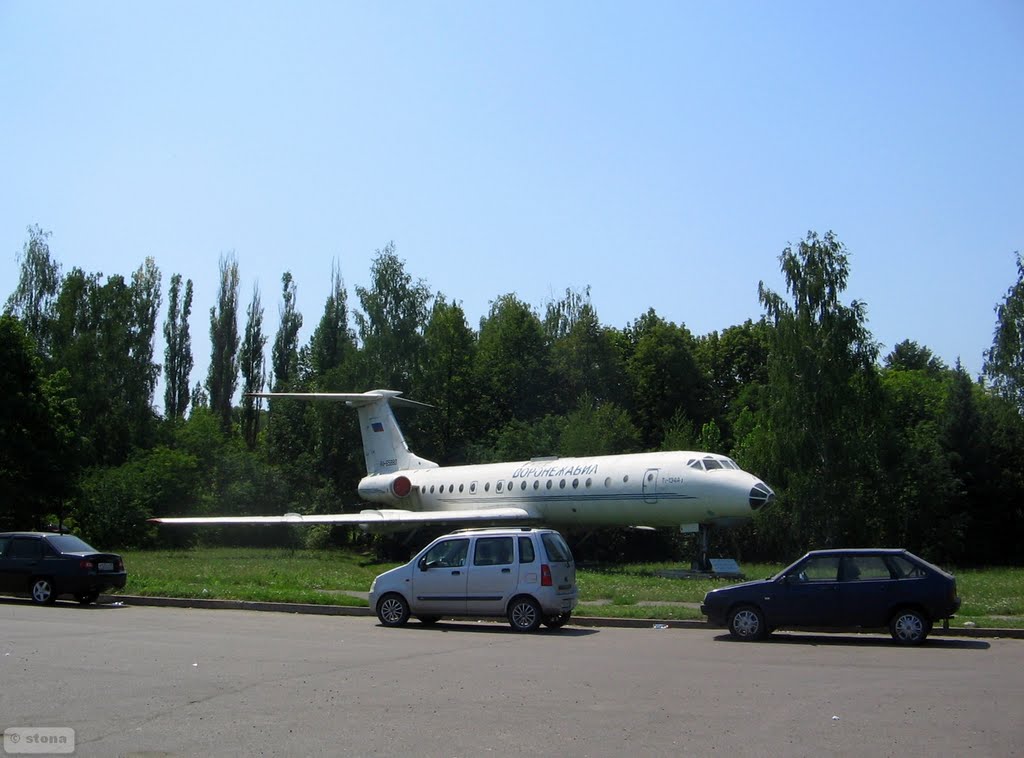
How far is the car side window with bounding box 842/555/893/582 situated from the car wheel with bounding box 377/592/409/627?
7.31 meters

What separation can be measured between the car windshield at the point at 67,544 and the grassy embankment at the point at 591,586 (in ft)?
5.10

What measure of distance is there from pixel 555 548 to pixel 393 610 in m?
3.07

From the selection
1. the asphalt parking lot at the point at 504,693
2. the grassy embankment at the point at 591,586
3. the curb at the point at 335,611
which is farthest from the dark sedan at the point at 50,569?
→ the asphalt parking lot at the point at 504,693

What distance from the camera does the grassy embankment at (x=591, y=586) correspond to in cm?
1848

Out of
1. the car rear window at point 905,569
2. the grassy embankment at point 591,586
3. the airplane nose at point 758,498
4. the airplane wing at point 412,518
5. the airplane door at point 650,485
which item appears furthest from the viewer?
the airplane wing at point 412,518

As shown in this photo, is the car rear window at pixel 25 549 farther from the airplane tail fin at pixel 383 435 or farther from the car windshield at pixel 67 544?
the airplane tail fin at pixel 383 435

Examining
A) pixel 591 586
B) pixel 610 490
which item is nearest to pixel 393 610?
pixel 591 586

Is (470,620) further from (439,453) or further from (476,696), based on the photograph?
(439,453)

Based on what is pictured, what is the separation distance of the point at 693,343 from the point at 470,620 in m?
49.6

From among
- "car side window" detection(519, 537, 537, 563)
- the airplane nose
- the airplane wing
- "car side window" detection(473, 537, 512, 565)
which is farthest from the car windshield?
the airplane nose

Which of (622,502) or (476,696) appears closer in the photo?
(476,696)

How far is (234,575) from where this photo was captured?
26.3m

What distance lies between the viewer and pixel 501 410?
→ 5697cm

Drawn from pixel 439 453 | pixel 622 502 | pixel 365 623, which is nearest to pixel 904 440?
pixel 622 502
